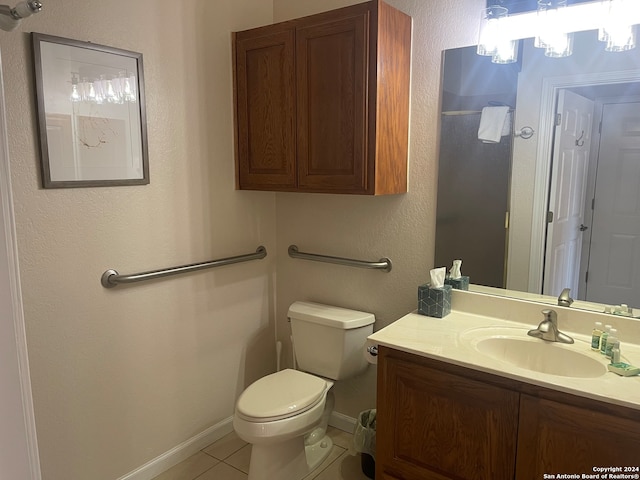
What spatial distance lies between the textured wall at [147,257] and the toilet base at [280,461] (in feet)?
1.69

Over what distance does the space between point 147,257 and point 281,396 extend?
86cm

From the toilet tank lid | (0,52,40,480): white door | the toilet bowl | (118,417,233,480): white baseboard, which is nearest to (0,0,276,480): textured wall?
(118,417,233,480): white baseboard

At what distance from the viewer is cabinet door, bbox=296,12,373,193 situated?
192 centimetres

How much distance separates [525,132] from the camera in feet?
6.09

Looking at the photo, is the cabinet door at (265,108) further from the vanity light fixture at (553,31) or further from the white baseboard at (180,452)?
the white baseboard at (180,452)

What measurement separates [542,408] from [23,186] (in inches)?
74.5

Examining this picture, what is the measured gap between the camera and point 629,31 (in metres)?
1.60

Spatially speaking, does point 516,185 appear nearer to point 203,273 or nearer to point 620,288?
point 620,288

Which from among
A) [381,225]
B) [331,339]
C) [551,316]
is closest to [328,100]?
[381,225]

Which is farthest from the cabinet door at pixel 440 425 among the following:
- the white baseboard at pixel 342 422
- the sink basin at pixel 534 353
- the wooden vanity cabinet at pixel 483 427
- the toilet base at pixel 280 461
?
the white baseboard at pixel 342 422

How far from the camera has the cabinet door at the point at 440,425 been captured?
4.89ft

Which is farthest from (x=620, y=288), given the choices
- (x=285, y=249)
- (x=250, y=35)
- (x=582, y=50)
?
(x=250, y=35)

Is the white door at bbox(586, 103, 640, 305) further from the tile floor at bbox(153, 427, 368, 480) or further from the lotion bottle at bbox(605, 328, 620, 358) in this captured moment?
the tile floor at bbox(153, 427, 368, 480)

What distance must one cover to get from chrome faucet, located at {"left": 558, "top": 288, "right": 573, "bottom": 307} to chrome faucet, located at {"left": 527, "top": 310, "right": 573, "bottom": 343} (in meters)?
0.10
